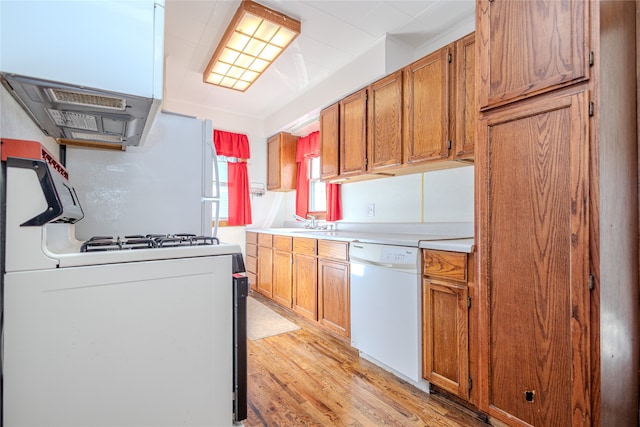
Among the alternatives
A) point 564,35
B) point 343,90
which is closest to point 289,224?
point 343,90

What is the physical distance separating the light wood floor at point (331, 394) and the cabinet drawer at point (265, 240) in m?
1.39

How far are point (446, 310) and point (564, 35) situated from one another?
1.39 metres

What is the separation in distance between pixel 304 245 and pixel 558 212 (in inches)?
82.4

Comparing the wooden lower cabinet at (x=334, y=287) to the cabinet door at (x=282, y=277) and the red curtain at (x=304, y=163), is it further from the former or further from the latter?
the red curtain at (x=304, y=163)

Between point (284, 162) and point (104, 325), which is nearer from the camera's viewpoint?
point (104, 325)

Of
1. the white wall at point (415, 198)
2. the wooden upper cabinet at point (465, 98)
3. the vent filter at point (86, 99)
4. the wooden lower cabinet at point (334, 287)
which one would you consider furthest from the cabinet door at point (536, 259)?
the vent filter at point (86, 99)

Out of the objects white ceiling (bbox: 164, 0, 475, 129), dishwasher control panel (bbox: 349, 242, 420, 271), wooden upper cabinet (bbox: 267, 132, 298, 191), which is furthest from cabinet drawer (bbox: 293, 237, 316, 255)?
white ceiling (bbox: 164, 0, 475, 129)

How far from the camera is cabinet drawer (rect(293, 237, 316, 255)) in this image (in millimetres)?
2863

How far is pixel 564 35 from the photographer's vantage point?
48.1 inches

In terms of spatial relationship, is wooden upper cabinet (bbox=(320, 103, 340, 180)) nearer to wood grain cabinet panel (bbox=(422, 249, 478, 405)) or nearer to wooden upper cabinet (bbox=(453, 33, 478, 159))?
wooden upper cabinet (bbox=(453, 33, 478, 159))

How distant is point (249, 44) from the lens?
8.45ft

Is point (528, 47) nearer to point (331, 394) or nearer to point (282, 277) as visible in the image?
point (331, 394)

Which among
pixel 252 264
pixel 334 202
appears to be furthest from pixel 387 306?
pixel 252 264

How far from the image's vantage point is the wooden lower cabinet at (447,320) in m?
1.63
